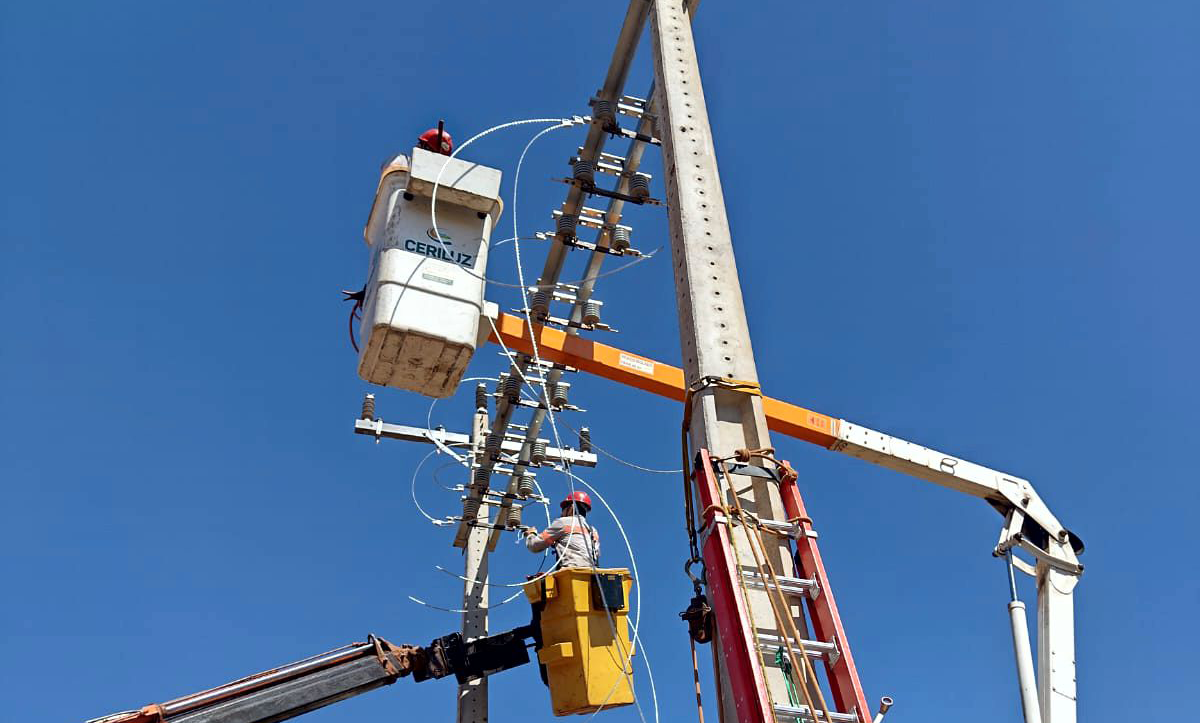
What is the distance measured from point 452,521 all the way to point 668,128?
6.28 m

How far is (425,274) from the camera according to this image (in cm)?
646

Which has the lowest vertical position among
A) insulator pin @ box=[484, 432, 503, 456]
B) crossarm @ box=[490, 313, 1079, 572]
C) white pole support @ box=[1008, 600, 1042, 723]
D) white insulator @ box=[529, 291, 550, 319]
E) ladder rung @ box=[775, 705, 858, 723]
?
ladder rung @ box=[775, 705, 858, 723]

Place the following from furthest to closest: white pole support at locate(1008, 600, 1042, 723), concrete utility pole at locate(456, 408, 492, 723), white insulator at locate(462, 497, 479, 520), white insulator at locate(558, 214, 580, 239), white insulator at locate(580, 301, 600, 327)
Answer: white insulator at locate(462, 497, 479, 520)
concrete utility pole at locate(456, 408, 492, 723)
white insulator at locate(580, 301, 600, 327)
white insulator at locate(558, 214, 580, 239)
white pole support at locate(1008, 600, 1042, 723)

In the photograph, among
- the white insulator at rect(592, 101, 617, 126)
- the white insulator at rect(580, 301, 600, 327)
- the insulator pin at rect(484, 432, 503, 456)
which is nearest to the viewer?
the white insulator at rect(592, 101, 617, 126)

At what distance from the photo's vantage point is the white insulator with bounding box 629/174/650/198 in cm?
808

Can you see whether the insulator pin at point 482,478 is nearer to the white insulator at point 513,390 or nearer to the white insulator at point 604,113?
the white insulator at point 513,390

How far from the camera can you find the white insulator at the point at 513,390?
960 cm

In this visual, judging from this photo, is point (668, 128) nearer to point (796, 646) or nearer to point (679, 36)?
point (679, 36)

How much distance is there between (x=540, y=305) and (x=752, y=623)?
457cm

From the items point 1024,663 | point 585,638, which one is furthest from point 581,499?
point 1024,663

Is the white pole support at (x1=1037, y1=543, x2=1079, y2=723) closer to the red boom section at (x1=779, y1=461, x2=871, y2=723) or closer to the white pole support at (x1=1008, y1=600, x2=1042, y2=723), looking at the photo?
the white pole support at (x1=1008, y1=600, x2=1042, y2=723)

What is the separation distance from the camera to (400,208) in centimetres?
661

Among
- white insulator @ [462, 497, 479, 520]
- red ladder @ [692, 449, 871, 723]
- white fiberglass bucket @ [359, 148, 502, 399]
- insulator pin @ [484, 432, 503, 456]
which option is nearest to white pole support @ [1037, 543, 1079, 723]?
red ladder @ [692, 449, 871, 723]

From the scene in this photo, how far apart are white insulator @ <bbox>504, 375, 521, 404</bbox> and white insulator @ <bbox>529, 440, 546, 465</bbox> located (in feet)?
2.78
